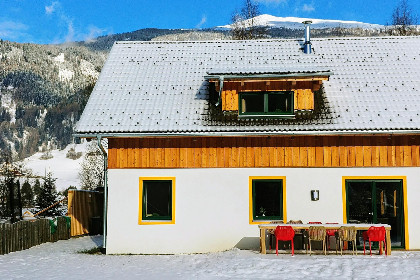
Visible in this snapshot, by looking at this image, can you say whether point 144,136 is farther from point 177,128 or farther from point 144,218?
point 144,218

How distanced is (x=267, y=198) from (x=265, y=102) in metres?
2.90

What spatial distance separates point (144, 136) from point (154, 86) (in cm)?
265

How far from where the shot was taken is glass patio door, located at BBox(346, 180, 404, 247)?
13.6 m

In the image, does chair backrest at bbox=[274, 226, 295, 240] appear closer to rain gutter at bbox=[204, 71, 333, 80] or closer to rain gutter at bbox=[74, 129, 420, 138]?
rain gutter at bbox=[74, 129, 420, 138]

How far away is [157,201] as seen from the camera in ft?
45.4

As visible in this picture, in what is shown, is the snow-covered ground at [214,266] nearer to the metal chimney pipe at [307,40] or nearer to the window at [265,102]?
the window at [265,102]

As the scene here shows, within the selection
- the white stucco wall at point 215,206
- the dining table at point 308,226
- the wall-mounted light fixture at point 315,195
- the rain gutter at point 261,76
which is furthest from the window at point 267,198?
the rain gutter at point 261,76

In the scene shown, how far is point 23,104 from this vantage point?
195 m

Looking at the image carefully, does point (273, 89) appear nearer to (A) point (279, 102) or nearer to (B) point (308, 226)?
(A) point (279, 102)

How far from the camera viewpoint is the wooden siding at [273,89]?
46.9ft

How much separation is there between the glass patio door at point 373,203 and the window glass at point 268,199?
76.5 inches

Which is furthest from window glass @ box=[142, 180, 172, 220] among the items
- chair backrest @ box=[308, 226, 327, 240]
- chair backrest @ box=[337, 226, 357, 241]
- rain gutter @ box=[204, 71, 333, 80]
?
chair backrest @ box=[337, 226, 357, 241]

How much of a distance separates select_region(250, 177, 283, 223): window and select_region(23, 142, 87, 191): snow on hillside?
2541 inches

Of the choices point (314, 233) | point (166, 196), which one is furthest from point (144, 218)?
point (314, 233)
